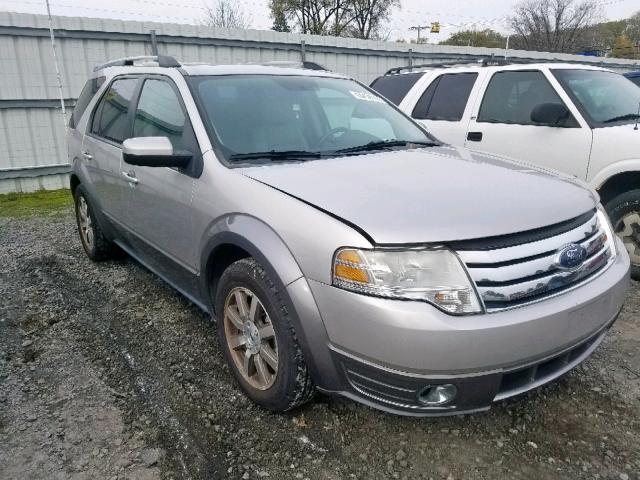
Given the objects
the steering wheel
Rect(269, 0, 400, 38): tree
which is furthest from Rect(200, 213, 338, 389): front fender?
Rect(269, 0, 400, 38): tree

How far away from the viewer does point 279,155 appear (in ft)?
8.90

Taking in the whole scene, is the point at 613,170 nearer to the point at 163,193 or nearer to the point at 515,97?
the point at 515,97

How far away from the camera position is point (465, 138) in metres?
5.14

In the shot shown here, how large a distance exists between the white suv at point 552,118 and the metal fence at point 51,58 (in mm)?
5407

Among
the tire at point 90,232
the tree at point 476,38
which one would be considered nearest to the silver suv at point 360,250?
the tire at point 90,232

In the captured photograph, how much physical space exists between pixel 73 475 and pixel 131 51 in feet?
28.5

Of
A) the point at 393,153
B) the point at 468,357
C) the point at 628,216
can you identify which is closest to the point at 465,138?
the point at 628,216

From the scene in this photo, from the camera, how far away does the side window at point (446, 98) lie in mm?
5312

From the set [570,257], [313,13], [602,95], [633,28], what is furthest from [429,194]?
[633,28]

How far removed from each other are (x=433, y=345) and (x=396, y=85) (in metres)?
4.97

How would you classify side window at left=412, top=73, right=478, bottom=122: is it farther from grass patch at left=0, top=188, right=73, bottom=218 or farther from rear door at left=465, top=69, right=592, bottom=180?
grass patch at left=0, top=188, right=73, bottom=218

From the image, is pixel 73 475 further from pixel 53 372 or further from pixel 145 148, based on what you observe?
pixel 145 148

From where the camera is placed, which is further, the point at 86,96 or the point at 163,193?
the point at 86,96

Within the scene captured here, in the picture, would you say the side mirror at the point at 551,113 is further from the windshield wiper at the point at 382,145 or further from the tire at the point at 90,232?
the tire at the point at 90,232
